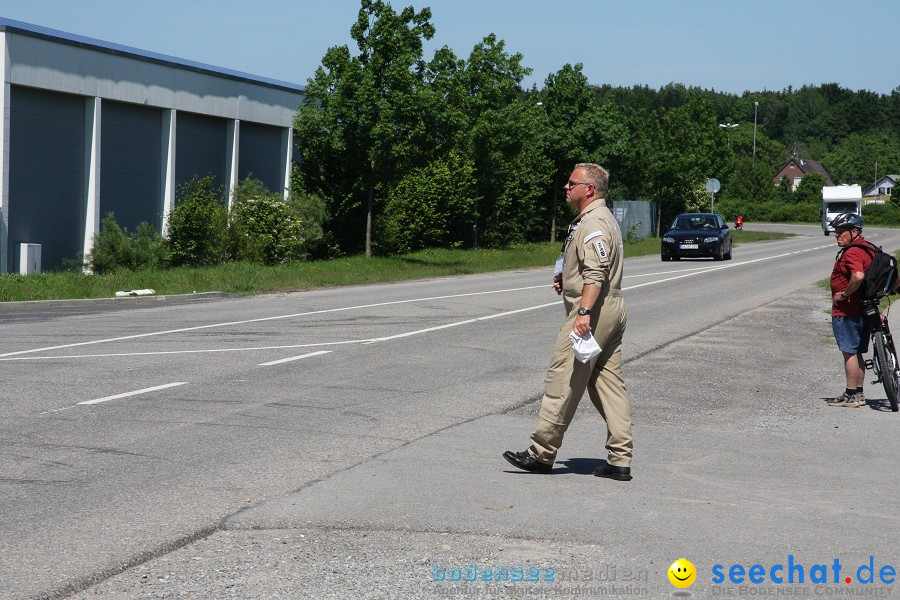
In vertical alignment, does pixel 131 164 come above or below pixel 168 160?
below

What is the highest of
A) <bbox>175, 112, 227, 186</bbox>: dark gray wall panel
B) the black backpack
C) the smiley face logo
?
<bbox>175, 112, 227, 186</bbox>: dark gray wall panel

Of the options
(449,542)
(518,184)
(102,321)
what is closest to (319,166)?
(518,184)

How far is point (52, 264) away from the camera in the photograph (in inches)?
1123

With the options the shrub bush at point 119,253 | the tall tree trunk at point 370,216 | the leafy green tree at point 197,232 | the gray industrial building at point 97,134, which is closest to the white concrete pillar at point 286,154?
the gray industrial building at point 97,134

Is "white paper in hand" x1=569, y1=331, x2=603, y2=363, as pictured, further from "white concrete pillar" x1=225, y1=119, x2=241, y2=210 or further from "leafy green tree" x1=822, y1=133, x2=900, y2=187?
"leafy green tree" x1=822, y1=133, x2=900, y2=187

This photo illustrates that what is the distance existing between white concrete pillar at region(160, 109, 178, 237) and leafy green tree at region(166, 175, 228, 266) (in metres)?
2.23

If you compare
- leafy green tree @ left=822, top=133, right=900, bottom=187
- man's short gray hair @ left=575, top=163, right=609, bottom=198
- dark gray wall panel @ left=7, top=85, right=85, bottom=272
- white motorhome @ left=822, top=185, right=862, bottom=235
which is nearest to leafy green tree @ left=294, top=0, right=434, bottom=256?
dark gray wall panel @ left=7, top=85, right=85, bottom=272

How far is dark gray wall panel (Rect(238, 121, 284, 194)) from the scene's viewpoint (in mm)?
35406

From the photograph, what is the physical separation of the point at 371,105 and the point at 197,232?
19.5 feet

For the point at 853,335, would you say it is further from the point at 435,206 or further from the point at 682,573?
the point at 435,206

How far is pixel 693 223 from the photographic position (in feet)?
131

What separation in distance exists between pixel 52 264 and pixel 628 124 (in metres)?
33.3

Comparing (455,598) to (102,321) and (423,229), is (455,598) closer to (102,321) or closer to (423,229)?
(102,321)

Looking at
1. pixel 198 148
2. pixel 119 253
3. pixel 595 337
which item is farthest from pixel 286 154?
pixel 595 337
